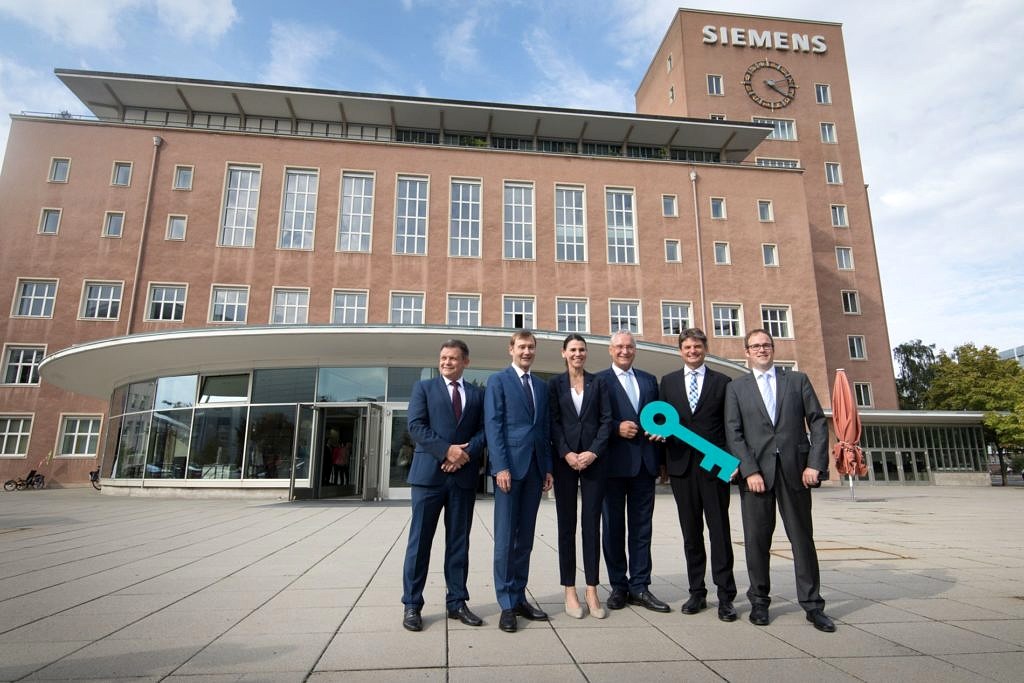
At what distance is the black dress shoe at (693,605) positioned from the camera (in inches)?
155

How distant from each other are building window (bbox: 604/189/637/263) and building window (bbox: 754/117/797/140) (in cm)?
1560

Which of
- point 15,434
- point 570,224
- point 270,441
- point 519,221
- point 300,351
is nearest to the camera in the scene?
point 300,351

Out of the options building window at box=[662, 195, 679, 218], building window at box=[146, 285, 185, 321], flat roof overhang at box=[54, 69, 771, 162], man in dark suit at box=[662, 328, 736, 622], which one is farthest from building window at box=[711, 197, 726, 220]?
man in dark suit at box=[662, 328, 736, 622]

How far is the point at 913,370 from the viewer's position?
56375mm

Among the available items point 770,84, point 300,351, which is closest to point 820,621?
point 300,351

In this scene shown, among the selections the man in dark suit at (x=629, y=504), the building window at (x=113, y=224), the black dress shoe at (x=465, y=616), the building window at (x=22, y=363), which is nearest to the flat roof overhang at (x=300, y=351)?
the man in dark suit at (x=629, y=504)

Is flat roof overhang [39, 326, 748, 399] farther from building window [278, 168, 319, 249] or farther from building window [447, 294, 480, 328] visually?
building window [278, 168, 319, 249]

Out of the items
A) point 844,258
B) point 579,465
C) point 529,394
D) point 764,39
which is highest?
point 764,39

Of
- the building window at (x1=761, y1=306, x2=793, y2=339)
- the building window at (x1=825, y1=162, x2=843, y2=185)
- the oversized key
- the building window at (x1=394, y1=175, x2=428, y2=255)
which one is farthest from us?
the building window at (x1=825, y1=162, x2=843, y2=185)

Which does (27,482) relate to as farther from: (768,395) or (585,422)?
(768,395)

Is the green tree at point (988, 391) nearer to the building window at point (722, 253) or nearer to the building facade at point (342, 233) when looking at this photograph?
the building facade at point (342, 233)

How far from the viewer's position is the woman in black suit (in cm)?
402

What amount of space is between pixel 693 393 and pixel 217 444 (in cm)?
1533

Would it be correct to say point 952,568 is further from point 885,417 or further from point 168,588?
point 885,417
